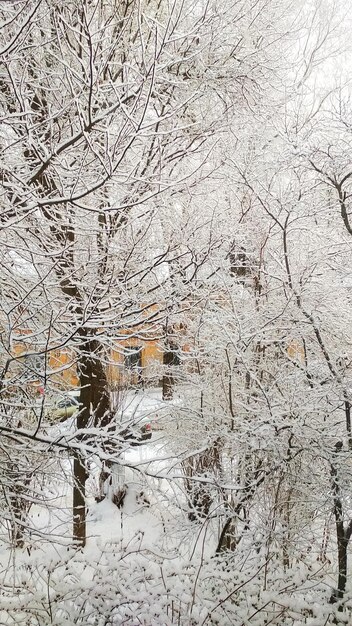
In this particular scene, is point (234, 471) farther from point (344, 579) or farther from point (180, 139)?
point (180, 139)

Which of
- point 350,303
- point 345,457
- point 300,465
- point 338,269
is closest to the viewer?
point 345,457

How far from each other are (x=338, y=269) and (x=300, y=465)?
2771 mm

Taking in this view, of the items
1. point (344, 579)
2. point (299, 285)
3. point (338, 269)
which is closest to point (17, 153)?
point (299, 285)

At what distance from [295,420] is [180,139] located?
360 cm

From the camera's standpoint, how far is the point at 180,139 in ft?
19.0

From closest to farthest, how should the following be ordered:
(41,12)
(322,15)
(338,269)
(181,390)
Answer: (41,12), (338,269), (322,15), (181,390)

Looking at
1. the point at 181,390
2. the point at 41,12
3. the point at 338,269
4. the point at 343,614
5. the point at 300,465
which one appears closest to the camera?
the point at 41,12

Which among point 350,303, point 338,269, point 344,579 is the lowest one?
point 344,579

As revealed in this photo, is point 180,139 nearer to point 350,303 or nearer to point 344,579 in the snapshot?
point 350,303

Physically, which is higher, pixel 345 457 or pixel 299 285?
pixel 299 285

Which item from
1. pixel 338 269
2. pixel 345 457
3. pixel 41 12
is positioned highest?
pixel 41 12

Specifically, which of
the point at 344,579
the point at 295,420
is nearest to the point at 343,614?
the point at 344,579

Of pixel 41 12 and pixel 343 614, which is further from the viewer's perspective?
pixel 343 614

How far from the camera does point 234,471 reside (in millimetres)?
7582
